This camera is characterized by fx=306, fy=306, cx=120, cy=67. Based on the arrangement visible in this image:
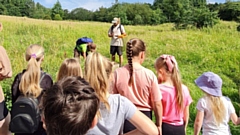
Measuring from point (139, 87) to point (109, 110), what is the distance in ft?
3.63

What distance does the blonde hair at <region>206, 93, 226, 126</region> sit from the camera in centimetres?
328

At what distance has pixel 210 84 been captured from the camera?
134 inches

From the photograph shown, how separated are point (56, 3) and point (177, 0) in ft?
117

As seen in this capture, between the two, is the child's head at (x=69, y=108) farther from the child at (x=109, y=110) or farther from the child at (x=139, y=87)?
the child at (x=139, y=87)

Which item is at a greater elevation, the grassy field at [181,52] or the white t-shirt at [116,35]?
the white t-shirt at [116,35]

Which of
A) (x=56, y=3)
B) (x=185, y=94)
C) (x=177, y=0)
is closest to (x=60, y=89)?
(x=185, y=94)

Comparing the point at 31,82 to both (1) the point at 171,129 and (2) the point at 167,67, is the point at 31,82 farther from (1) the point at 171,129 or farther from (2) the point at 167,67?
(1) the point at 171,129

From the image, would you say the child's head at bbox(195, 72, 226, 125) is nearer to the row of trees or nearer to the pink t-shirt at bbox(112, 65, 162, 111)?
the pink t-shirt at bbox(112, 65, 162, 111)

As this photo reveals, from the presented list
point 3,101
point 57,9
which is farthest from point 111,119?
Answer: point 57,9

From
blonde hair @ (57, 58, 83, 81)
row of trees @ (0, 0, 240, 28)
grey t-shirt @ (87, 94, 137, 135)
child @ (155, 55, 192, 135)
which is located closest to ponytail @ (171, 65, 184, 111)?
child @ (155, 55, 192, 135)

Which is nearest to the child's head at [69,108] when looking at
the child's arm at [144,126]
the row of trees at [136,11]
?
the child's arm at [144,126]

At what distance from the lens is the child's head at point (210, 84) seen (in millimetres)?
3352

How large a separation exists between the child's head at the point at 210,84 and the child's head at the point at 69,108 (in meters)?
2.28

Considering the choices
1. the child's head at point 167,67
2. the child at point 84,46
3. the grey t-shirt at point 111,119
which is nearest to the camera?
the grey t-shirt at point 111,119
